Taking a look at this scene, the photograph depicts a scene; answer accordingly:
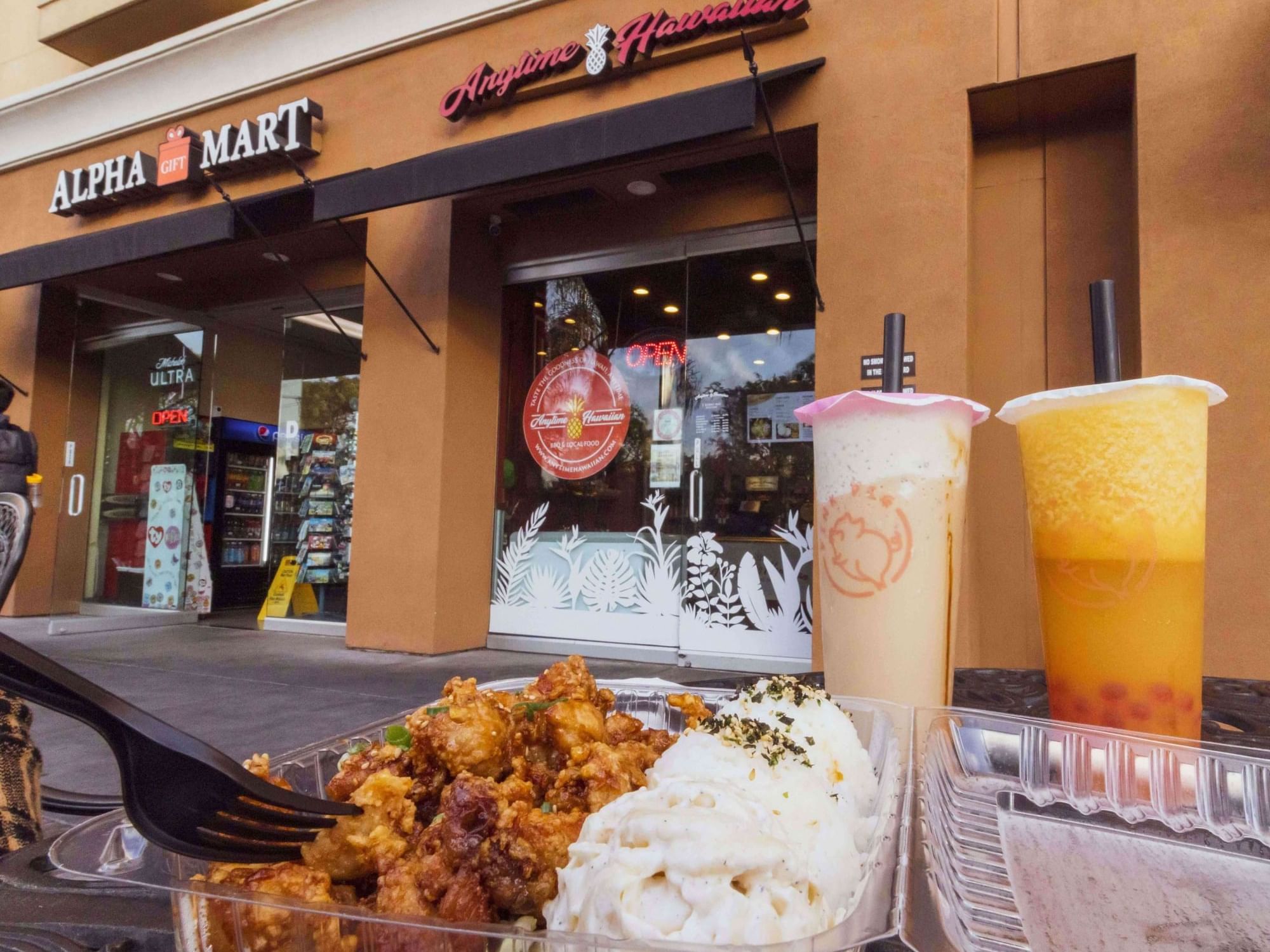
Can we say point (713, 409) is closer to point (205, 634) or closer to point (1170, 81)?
point (1170, 81)

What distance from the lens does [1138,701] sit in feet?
3.63

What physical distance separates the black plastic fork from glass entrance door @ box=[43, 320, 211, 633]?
29.9ft

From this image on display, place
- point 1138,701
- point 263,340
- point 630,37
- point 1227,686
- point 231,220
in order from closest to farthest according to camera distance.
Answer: point 1138,701, point 1227,686, point 630,37, point 231,220, point 263,340

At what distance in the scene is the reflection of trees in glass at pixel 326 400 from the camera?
7664mm

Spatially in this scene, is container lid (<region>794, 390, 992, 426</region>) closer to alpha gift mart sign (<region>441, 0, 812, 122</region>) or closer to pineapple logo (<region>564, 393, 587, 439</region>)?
alpha gift mart sign (<region>441, 0, 812, 122</region>)

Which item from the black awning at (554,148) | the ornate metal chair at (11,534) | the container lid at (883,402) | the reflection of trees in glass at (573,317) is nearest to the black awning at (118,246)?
the black awning at (554,148)

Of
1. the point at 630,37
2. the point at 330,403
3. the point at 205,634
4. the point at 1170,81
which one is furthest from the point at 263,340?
the point at 1170,81

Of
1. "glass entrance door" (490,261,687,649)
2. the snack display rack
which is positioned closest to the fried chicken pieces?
"glass entrance door" (490,261,687,649)

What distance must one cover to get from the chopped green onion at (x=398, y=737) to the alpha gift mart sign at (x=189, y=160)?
21.8ft

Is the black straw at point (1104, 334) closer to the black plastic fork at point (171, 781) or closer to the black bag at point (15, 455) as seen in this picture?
the black plastic fork at point (171, 781)

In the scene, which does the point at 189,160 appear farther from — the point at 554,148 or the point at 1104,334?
the point at 1104,334

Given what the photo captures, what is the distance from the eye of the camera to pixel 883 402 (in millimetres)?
1261

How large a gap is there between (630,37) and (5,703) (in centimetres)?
523

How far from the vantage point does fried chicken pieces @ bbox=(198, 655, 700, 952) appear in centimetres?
71
